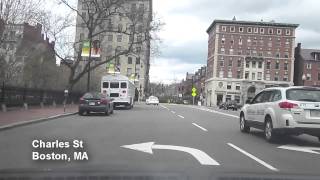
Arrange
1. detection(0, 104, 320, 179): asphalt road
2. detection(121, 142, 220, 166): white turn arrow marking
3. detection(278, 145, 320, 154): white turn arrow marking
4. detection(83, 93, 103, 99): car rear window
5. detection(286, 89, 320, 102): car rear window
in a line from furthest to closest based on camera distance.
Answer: detection(83, 93, 103, 99): car rear window
detection(286, 89, 320, 102): car rear window
detection(278, 145, 320, 154): white turn arrow marking
detection(121, 142, 220, 166): white turn arrow marking
detection(0, 104, 320, 179): asphalt road

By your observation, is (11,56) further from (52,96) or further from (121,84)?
(121,84)

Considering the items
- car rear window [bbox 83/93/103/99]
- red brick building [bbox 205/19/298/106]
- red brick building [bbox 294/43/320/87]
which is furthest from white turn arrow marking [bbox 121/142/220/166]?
red brick building [bbox 205/19/298/106]

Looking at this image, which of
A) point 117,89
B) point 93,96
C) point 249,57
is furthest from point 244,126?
point 249,57

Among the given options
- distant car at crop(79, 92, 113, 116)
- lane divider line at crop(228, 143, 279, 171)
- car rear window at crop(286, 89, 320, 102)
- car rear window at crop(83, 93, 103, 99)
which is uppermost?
car rear window at crop(286, 89, 320, 102)

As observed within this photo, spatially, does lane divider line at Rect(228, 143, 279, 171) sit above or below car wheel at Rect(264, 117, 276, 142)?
below

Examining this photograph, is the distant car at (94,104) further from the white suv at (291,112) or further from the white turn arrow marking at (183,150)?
the white turn arrow marking at (183,150)

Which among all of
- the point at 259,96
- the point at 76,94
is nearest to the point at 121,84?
the point at 76,94

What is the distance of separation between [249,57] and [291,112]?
117m

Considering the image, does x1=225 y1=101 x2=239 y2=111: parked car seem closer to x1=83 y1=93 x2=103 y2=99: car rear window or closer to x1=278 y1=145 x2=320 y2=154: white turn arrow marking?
x1=83 y1=93 x2=103 y2=99: car rear window

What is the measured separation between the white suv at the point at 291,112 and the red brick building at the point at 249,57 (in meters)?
113

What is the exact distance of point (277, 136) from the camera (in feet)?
51.2

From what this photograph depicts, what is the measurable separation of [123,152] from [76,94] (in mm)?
45779

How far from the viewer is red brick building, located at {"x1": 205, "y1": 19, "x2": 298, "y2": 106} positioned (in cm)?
13025

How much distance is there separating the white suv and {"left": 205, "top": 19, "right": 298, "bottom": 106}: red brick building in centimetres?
11330
